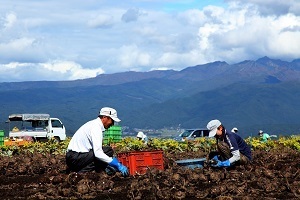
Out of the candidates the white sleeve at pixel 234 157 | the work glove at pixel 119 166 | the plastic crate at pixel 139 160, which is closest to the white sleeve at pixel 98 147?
the work glove at pixel 119 166

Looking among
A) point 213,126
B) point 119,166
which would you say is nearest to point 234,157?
point 213,126

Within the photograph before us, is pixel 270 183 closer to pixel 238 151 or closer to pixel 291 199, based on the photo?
pixel 291 199

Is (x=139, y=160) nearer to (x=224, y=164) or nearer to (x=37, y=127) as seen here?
(x=224, y=164)

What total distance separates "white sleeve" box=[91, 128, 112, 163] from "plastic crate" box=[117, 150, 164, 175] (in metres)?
0.68

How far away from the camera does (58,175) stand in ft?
42.0

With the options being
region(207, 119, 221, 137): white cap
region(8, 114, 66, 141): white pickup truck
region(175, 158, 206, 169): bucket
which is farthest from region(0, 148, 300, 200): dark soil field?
region(8, 114, 66, 141): white pickup truck

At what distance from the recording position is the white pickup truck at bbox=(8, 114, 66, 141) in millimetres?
43438

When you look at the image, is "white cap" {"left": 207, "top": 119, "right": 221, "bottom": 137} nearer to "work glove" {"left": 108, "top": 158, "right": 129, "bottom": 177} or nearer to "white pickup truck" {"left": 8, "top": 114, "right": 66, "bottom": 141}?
"work glove" {"left": 108, "top": 158, "right": 129, "bottom": 177}

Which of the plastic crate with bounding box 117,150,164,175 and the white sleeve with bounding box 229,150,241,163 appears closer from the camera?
the plastic crate with bounding box 117,150,164,175

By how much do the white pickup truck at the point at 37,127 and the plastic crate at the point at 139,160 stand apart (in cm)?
3026

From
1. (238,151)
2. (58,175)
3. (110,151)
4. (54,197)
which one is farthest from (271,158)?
(54,197)

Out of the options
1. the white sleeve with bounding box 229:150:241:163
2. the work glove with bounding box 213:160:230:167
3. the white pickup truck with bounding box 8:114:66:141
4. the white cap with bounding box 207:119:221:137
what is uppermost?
the white pickup truck with bounding box 8:114:66:141

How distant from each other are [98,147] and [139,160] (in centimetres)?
105

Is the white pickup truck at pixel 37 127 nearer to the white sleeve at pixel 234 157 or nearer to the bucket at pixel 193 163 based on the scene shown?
the bucket at pixel 193 163
